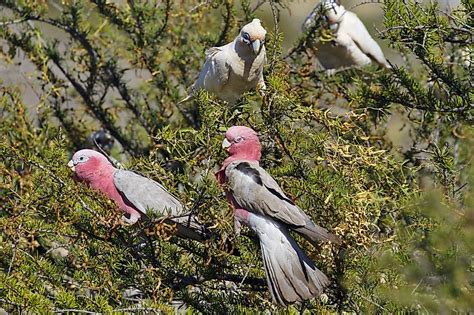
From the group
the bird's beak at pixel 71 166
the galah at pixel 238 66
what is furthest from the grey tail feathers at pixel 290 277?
the galah at pixel 238 66

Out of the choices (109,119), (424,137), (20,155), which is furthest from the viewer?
(109,119)

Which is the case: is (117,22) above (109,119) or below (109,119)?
above

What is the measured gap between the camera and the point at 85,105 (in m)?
4.02

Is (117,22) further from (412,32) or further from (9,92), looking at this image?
(412,32)

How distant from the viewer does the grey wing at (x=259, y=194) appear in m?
2.11

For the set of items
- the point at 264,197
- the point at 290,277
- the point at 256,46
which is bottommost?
the point at 290,277

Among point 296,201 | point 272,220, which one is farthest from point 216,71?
point 272,220

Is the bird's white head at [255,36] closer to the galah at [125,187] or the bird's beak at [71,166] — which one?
the galah at [125,187]

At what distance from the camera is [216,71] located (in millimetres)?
3031

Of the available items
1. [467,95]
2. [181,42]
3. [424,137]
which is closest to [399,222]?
[467,95]

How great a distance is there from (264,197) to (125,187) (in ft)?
1.56

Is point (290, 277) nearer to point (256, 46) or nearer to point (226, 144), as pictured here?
point (226, 144)

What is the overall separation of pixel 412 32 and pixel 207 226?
2.74 ft

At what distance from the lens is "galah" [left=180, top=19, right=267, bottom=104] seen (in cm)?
292
